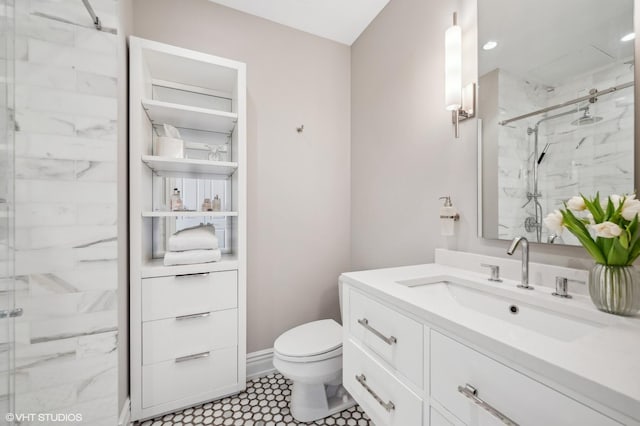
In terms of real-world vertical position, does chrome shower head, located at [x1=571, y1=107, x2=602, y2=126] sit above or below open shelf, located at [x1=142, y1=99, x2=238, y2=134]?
below

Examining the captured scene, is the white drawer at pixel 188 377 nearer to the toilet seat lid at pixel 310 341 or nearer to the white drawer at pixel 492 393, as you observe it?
the toilet seat lid at pixel 310 341

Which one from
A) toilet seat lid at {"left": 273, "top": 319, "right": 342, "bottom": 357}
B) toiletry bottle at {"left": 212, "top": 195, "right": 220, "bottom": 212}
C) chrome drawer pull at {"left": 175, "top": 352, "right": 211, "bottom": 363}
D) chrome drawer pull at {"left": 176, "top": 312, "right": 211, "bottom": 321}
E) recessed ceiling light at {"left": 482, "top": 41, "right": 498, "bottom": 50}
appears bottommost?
chrome drawer pull at {"left": 175, "top": 352, "right": 211, "bottom": 363}

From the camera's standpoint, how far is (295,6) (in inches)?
72.4

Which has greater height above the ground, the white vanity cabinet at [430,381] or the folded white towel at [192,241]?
the folded white towel at [192,241]

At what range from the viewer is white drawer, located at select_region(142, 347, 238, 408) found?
1.42 meters

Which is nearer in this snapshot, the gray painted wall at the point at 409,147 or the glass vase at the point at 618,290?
the glass vase at the point at 618,290

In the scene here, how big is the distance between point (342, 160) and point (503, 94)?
1245mm

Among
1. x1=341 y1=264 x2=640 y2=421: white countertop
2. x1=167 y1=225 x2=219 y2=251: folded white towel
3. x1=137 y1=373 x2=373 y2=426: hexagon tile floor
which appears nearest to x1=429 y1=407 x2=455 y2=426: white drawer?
x1=341 y1=264 x2=640 y2=421: white countertop

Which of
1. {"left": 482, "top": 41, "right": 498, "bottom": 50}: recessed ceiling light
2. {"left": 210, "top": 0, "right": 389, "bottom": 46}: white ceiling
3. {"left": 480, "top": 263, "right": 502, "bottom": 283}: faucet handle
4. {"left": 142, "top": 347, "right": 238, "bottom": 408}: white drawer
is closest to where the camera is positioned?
{"left": 480, "top": 263, "right": 502, "bottom": 283}: faucet handle

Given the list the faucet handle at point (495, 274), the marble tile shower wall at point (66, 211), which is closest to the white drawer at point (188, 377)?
the marble tile shower wall at point (66, 211)

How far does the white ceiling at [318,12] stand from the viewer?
1.82 m

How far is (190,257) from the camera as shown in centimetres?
151

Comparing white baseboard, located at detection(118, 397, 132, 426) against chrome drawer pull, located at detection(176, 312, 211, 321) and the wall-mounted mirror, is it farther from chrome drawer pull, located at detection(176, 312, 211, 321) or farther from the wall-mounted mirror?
the wall-mounted mirror

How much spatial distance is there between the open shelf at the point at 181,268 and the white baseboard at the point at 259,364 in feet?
2.42
